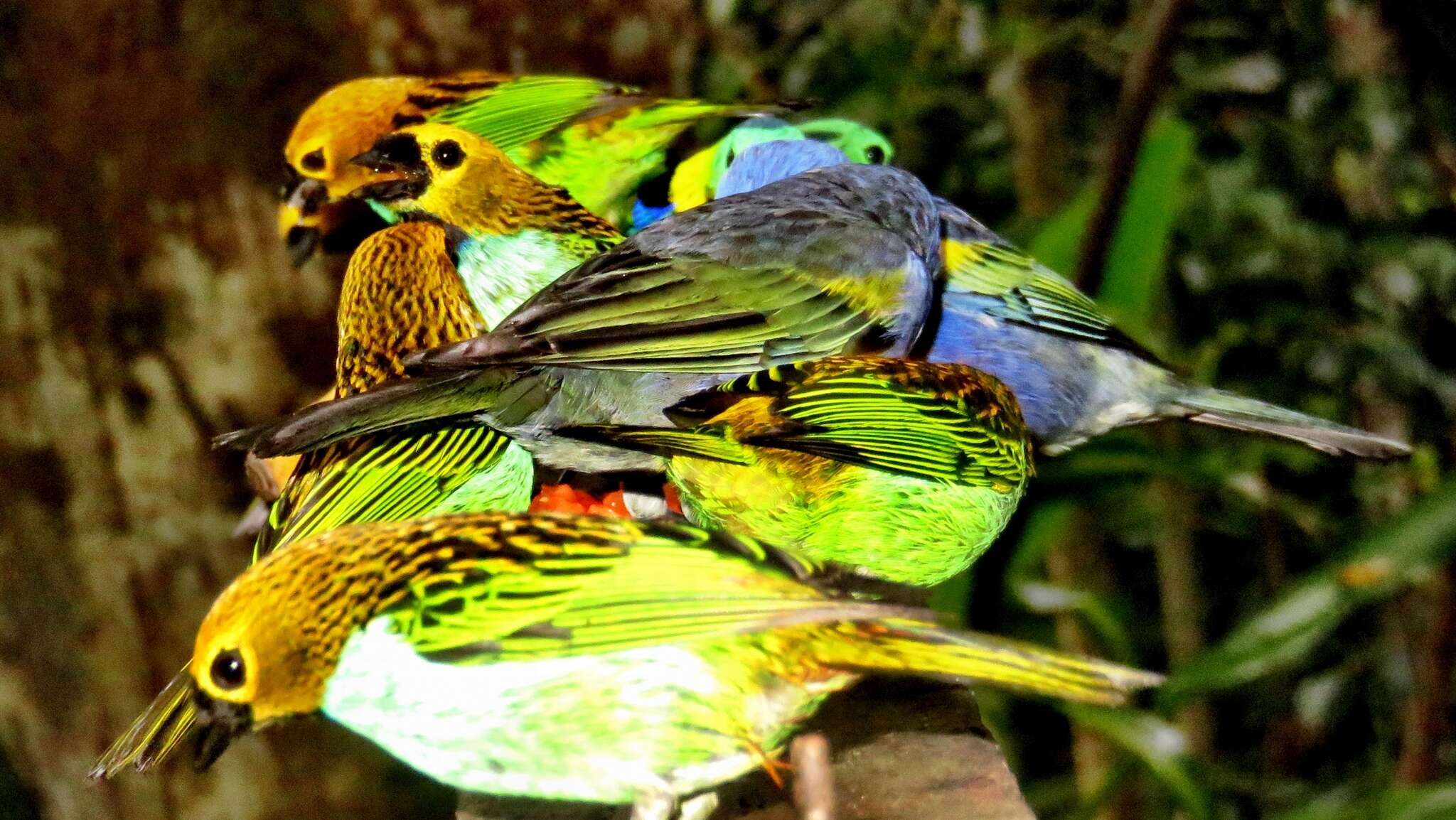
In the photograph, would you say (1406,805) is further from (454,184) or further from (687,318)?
(454,184)

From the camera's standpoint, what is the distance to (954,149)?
11.6ft

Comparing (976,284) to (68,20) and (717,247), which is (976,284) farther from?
(68,20)

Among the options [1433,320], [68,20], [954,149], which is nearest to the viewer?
[68,20]

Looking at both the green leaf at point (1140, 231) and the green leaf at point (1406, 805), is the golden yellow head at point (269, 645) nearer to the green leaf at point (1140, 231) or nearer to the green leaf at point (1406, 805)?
the green leaf at point (1140, 231)

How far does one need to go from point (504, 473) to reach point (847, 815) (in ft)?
1.65

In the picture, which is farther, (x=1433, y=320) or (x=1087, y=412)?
(x=1433, y=320)

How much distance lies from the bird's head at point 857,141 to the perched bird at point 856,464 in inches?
29.8

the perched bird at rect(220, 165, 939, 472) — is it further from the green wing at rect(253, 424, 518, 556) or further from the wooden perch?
the wooden perch

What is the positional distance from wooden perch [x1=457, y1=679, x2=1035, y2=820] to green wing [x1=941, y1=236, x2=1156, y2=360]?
596 mm

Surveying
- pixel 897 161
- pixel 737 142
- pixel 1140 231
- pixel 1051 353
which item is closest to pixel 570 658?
pixel 1051 353

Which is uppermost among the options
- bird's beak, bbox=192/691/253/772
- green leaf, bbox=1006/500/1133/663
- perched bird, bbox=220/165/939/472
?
perched bird, bbox=220/165/939/472

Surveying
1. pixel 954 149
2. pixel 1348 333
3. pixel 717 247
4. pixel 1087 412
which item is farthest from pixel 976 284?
pixel 954 149

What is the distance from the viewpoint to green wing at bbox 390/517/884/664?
36.7 inches

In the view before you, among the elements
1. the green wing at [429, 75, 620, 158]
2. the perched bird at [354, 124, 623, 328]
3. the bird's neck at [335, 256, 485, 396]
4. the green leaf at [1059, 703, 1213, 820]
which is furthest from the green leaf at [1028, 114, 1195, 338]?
the bird's neck at [335, 256, 485, 396]
